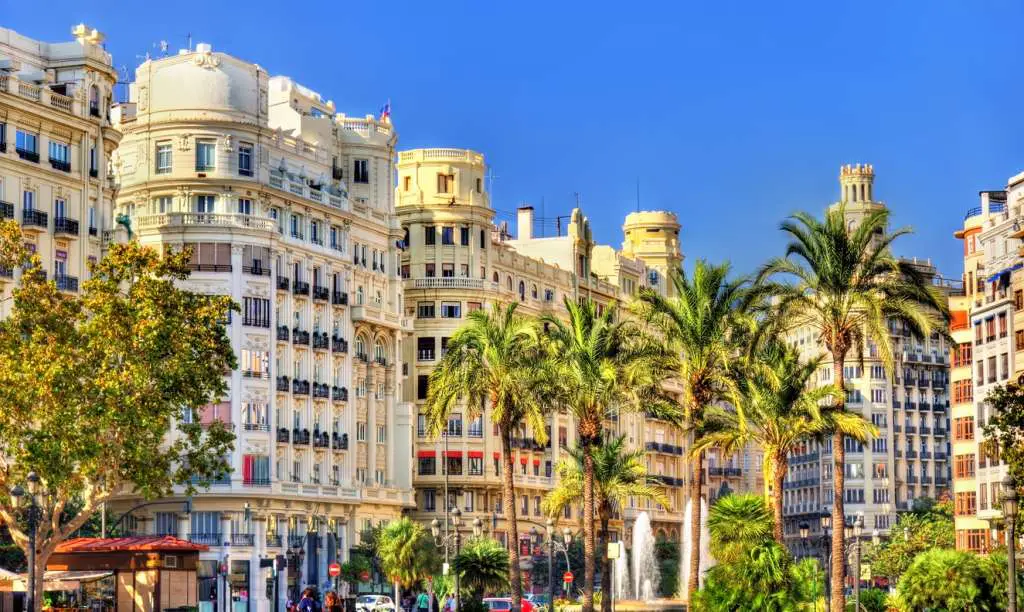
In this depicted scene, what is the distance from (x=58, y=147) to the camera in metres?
93.9

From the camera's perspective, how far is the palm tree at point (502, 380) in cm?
7588

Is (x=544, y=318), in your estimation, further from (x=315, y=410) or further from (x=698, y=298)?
(x=315, y=410)

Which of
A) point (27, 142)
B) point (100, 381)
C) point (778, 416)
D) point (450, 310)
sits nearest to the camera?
point (100, 381)

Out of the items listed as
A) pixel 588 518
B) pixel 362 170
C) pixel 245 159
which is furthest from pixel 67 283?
pixel 362 170

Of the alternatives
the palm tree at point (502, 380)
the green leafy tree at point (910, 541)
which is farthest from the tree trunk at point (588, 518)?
the green leafy tree at point (910, 541)

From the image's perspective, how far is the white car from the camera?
94.6 meters

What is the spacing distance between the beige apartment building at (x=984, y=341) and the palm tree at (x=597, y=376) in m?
20.3

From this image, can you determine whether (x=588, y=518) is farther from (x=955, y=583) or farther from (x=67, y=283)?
(x=67, y=283)

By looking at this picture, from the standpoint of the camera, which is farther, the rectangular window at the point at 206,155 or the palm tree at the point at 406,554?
the rectangular window at the point at 206,155

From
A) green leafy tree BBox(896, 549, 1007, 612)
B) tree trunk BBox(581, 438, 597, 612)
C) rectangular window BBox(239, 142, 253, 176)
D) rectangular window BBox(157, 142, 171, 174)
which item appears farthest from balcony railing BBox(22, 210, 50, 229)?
green leafy tree BBox(896, 549, 1007, 612)

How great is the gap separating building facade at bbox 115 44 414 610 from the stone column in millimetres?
99

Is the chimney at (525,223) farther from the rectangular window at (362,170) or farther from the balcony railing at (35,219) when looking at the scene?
the balcony railing at (35,219)

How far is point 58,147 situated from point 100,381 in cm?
3499

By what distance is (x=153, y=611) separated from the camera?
6506cm
